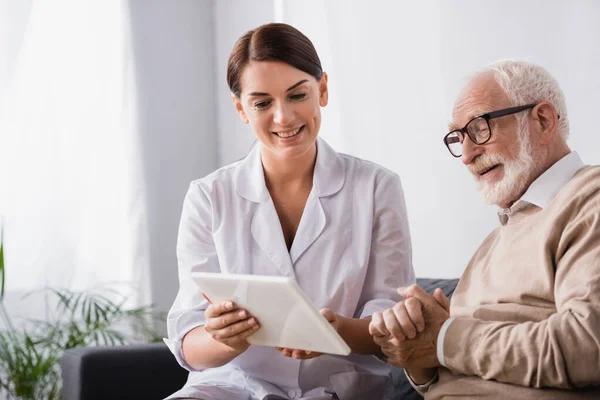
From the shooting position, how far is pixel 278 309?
154 centimetres

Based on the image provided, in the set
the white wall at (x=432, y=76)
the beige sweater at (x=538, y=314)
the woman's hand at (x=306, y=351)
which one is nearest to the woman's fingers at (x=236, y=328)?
the woman's hand at (x=306, y=351)

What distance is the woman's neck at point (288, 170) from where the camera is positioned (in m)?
2.19

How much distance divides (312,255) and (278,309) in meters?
0.54

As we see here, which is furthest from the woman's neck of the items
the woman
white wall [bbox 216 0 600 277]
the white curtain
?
the white curtain

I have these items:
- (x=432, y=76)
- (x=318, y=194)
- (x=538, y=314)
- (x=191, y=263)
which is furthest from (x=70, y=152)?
(x=538, y=314)

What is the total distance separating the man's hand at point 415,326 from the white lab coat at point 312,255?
32 cm

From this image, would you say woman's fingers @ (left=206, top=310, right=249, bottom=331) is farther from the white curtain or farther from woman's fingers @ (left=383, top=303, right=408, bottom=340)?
the white curtain

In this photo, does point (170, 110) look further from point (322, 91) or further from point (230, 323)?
point (230, 323)

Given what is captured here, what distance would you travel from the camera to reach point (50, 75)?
3.92 metres

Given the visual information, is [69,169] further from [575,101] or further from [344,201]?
[575,101]

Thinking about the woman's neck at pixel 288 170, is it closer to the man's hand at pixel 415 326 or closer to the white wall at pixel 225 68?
the man's hand at pixel 415 326

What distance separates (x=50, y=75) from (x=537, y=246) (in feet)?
9.82

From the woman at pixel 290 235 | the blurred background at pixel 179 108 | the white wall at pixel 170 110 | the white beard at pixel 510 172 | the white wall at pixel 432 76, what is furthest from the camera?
the white wall at pixel 170 110

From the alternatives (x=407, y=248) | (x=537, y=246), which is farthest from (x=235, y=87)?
(x=537, y=246)
